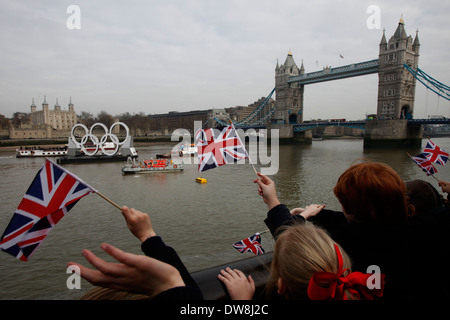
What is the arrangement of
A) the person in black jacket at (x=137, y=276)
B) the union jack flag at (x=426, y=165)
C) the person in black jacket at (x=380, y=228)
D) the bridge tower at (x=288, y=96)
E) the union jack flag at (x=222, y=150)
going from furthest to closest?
the bridge tower at (x=288, y=96) < the union jack flag at (x=426, y=165) < the union jack flag at (x=222, y=150) < the person in black jacket at (x=380, y=228) < the person in black jacket at (x=137, y=276)

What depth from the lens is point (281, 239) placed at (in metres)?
1.08

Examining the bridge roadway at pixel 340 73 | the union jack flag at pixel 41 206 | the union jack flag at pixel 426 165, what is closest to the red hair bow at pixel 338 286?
the union jack flag at pixel 41 206

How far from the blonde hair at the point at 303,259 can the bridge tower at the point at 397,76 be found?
142ft

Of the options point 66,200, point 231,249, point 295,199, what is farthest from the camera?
point 295,199

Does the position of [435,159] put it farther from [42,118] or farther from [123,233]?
[42,118]

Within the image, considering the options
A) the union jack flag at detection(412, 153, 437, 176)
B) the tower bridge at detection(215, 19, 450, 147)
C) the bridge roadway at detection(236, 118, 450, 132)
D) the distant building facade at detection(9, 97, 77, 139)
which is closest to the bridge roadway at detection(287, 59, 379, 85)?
the tower bridge at detection(215, 19, 450, 147)

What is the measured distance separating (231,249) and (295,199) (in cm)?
529

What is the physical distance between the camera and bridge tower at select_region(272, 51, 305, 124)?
57469mm

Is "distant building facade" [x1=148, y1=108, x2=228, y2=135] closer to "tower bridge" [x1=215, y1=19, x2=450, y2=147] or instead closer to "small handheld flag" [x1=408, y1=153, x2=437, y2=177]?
"tower bridge" [x1=215, y1=19, x2=450, y2=147]

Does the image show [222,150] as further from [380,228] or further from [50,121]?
[50,121]

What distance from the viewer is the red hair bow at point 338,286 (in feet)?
2.91

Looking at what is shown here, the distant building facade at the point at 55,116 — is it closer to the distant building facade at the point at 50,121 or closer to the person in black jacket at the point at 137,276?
the distant building facade at the point at 50,121
